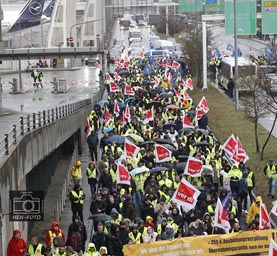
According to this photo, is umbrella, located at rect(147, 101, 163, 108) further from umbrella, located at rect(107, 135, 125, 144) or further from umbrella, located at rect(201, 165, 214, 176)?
umbrella, located at rect(201, 165, 214, 176)

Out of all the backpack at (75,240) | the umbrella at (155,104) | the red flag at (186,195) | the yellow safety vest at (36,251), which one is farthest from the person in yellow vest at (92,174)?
the umbrella at (155,104)

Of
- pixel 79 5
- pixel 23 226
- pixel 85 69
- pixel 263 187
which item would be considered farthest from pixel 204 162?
pixel 79 5

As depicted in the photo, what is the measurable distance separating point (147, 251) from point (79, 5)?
4432 inches

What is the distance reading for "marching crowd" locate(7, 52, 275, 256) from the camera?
1823 centimetres

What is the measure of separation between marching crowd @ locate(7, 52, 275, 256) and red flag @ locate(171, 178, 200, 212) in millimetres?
27

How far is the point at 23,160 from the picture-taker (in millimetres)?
20812

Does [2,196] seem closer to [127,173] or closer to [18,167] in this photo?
[18,167]

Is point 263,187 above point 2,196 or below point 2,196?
below

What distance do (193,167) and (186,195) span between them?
3.14m

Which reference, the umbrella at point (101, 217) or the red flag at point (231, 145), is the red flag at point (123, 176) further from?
the red flag at point (231, 145)

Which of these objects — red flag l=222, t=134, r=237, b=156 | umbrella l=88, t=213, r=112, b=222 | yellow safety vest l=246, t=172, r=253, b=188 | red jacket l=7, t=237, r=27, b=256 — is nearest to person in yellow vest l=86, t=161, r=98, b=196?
red flag l=222, t=134, r=237, b=156

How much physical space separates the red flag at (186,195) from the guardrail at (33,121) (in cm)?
337

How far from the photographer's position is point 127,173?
73.4ft

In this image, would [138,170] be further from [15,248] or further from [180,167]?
[15,248]
